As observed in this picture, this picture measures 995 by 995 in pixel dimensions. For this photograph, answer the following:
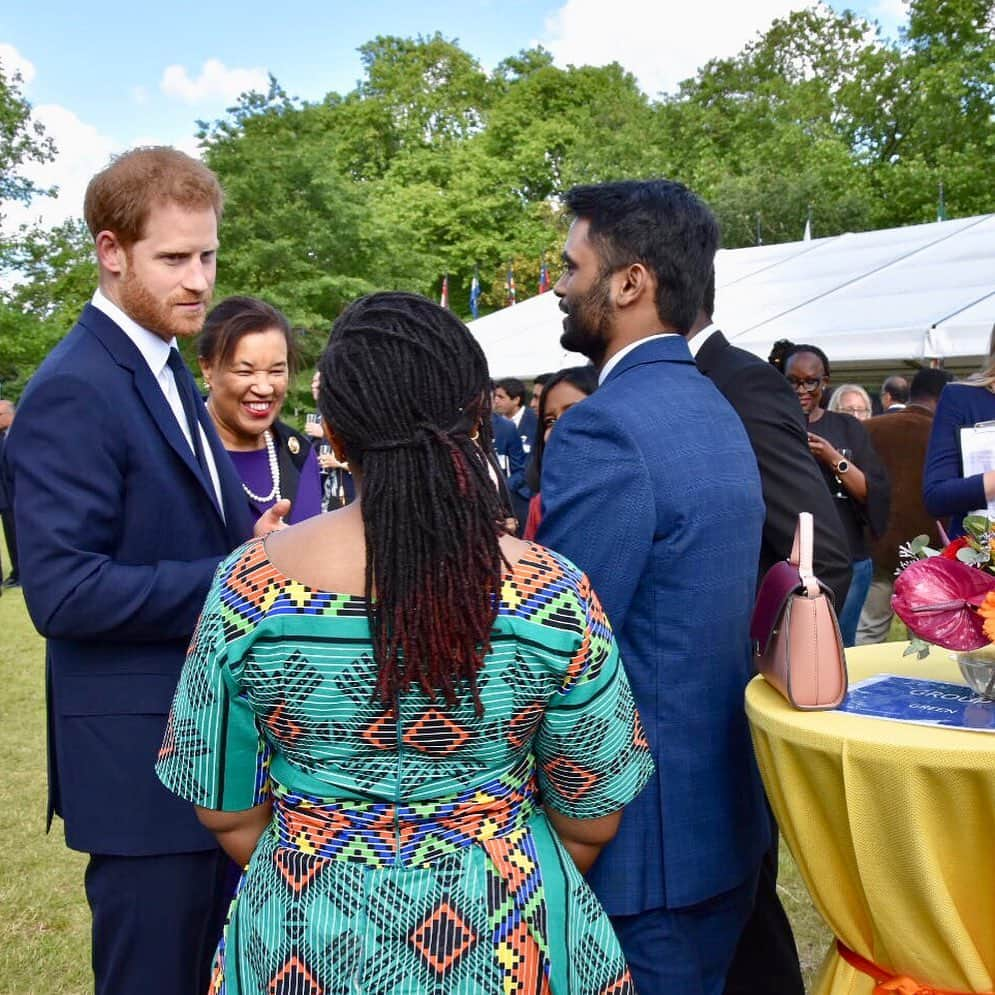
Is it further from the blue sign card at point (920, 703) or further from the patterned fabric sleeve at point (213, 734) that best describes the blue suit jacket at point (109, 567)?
the blue sign card at point (920, 703)

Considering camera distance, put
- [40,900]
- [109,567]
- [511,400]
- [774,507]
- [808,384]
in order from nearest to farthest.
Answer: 1. [109,567]
2. [774,507]
3. [40,900]
4. [808,384]
5. [511,400]

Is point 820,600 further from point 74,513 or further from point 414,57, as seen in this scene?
point 414,57

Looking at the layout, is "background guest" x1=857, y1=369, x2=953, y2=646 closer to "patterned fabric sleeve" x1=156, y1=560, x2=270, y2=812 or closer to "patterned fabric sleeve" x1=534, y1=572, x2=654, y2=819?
"patterned fabric sleeve" x1=534, y1=572, x2=654, y2=819

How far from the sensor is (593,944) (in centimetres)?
179

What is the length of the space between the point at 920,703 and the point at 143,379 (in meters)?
1.78

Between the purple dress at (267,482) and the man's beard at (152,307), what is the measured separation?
48.5 inches

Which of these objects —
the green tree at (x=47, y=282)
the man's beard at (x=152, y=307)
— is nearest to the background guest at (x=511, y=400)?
the man's beard at (x=152, y=307)

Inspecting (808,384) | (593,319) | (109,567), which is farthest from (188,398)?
(808,384)

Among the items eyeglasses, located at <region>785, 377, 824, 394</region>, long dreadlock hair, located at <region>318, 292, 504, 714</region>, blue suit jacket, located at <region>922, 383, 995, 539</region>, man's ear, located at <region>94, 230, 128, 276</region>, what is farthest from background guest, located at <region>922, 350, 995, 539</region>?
man's ear, located at <region>94, 230, 128, 276</region>

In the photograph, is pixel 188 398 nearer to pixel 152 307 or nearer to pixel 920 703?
pixel 152 307

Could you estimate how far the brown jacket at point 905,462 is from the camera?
6.80m

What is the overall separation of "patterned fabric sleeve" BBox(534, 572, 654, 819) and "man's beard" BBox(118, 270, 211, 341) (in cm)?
112

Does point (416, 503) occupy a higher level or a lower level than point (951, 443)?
higher

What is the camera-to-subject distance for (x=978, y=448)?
3590 millimetres
